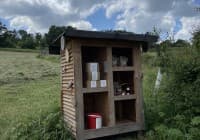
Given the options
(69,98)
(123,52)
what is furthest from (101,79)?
(123,52)

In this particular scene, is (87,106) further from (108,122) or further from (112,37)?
(112,37)

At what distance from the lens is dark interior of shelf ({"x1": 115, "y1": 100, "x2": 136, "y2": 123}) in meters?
3.74

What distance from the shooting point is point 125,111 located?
395 centimetres

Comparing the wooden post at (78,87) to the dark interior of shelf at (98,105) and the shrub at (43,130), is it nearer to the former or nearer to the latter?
the shrub at (43,130)

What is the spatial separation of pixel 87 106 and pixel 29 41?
140 ft

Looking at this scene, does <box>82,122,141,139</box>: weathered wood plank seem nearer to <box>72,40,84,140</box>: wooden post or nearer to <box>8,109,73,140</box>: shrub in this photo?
<box>72,40,84,140</box>: wooden post

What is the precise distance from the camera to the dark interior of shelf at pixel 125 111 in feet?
12.3

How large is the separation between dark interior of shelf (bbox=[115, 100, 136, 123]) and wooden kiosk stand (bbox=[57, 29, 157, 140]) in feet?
0.05

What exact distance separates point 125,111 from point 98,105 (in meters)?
0.53

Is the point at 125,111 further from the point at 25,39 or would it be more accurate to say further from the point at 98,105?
the point at 25,39

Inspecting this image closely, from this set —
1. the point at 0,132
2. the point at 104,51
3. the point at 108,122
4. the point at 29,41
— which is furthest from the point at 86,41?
the point at 29,41

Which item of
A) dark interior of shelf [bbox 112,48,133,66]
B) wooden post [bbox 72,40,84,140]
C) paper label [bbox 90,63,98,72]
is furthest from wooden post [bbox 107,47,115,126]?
dark interior of shelf [bbox 112,48,133,66]

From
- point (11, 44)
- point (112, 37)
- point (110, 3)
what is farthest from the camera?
point (11, 44)

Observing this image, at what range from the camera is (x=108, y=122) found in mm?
3305
